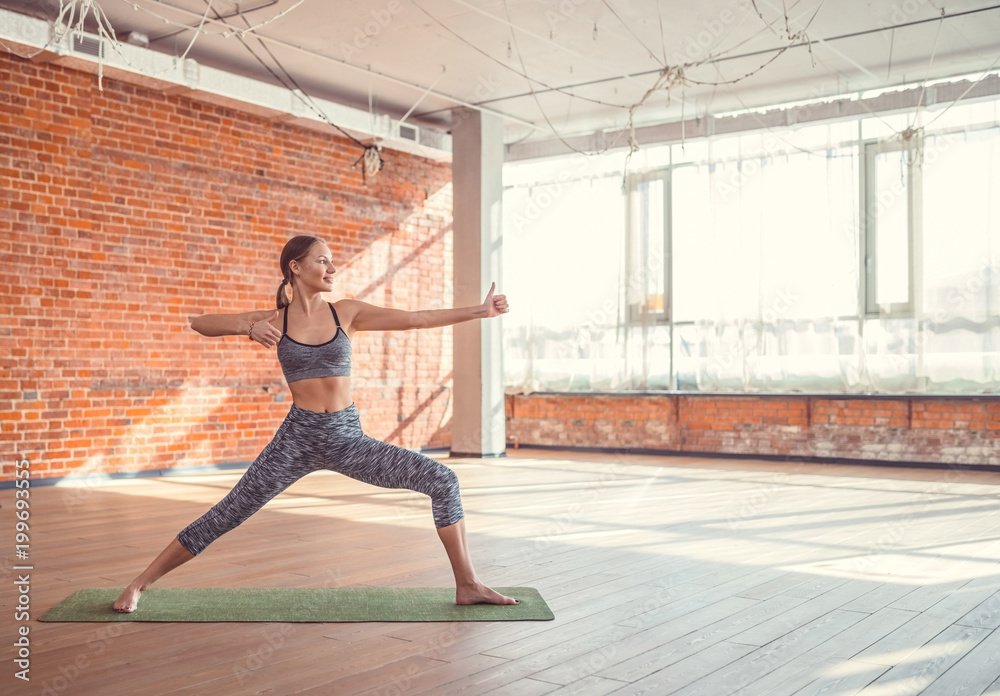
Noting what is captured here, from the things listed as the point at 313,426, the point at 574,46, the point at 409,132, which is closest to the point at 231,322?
the point at 313,426

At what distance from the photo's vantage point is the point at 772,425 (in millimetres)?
9398

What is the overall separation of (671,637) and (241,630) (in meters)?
1.35

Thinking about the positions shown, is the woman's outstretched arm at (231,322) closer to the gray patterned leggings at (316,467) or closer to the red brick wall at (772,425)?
the gray patterned leggings at (316,467)

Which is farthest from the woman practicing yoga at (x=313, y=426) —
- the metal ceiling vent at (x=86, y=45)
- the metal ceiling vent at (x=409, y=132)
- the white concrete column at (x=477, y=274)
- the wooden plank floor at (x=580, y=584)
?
the metal ceiling vent at (x=409, y=132)

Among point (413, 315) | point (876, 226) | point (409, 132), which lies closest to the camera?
point (413, 315)

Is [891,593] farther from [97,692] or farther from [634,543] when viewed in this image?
[97,692]

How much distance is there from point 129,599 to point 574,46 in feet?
19.2

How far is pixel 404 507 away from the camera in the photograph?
6.14 m

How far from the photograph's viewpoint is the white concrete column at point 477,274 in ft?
30.7

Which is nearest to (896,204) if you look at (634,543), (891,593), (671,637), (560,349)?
(560,349)

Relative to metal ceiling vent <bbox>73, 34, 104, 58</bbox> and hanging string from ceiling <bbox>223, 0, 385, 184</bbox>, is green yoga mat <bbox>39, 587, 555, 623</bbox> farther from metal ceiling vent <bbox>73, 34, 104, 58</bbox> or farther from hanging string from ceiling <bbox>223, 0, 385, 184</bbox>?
metal ceiling vent <bbox>73, 34, 104, 58</bbox>

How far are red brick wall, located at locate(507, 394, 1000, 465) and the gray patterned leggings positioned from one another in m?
6.51

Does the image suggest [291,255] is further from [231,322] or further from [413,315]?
[413,315]

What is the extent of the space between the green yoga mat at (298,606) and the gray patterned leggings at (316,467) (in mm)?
269
